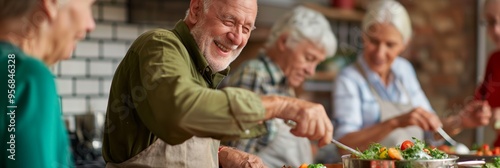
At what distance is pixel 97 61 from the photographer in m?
3.82

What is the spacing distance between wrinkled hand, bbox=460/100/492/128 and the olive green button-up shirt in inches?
75.7

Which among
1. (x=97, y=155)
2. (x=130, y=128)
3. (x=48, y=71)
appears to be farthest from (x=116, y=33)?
(x=48, y=71)

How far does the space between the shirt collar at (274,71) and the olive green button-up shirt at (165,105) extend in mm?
1197

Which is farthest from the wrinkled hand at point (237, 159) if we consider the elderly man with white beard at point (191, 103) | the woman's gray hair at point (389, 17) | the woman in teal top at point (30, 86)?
the woman's gray hair at point (389, 17)

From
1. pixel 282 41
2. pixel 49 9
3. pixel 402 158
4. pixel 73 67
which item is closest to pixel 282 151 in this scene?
Answer: pixel 282 41

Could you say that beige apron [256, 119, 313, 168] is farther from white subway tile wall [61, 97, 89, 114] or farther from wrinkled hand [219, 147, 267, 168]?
white subway tile wall [61, 97, 89, 114]

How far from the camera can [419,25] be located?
5.55 metres

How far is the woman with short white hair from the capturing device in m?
3.42

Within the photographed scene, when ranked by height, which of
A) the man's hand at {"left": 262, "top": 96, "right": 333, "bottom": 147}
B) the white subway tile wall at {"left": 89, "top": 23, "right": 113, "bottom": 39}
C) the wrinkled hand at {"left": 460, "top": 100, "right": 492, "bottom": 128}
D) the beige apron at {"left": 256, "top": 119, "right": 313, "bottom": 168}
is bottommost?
the beige apron at {"left": 256, "top": 119, "right": 313, "bottom": 168}

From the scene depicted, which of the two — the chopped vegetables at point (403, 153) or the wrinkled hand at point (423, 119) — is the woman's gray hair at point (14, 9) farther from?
the wrinkled hand at point (423, 119)

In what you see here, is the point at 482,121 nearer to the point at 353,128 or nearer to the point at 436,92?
the point at 353,128

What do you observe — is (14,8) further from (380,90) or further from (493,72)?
(493,72)

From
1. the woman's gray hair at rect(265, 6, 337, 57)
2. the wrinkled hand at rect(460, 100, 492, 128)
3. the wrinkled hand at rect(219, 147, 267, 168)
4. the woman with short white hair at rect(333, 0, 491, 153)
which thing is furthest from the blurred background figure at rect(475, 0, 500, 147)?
the wrinkled hand at rect(219, 147, 267, 168)

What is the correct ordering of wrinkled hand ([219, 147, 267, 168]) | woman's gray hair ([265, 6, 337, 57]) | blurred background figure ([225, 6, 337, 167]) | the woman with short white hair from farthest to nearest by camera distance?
1. the woman with short white hair
2. woman's gray hair ([265, 6, 337, 57])
3. blurred background figure ([225, 6, 337, 167])
4. wrinkled hand ([219, 147, 267, 168])
